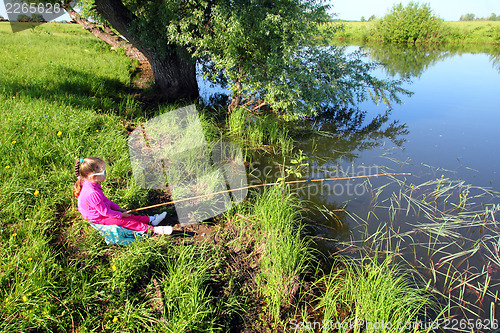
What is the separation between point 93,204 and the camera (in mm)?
2932

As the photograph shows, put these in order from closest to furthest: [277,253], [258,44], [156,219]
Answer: [277,253]
[156,219]
[258,44]

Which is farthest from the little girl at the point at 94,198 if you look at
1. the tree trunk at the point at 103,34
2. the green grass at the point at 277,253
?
the tree trunk at the point at 103,34

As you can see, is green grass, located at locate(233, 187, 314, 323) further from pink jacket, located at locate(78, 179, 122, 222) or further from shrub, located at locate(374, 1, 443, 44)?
shrub, located at locate(374, 1, 443, 44)

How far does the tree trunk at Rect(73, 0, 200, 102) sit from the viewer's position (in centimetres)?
748

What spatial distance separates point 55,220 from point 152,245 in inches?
46.5

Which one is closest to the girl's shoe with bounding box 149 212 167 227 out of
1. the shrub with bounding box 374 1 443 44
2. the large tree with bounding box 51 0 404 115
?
the large tree with bounding box 51 0 404 115

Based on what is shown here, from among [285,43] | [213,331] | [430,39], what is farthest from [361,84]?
[430,39]

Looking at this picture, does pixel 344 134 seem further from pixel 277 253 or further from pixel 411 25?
pixel 411 25

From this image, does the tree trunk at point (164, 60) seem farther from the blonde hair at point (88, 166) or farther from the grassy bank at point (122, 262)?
the blonde hair at point (88, 166)

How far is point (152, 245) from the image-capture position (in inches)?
117

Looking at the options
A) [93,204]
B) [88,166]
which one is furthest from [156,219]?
[88,166]

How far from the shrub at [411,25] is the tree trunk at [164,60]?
83.6 feet

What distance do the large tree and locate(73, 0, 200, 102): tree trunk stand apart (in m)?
0.03

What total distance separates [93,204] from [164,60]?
6.20m
